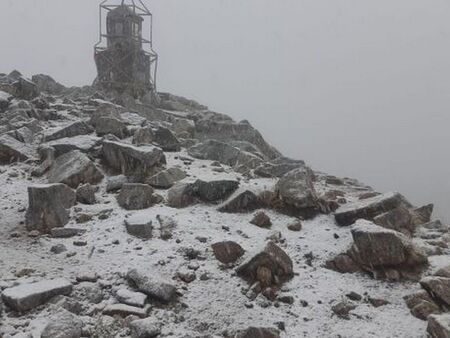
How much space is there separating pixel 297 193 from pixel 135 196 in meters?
4.76

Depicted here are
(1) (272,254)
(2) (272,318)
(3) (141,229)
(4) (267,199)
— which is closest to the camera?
(2) (272,318)

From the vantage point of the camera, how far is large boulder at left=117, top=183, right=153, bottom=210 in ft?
40.3

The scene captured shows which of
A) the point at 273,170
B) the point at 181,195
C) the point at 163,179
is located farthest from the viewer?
the point at 273,170

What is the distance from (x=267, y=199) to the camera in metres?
12.9

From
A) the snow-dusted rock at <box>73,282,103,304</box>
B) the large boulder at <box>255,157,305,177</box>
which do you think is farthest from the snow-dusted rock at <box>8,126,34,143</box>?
the snow-dusted rock at <box>73,282,103,304</box>

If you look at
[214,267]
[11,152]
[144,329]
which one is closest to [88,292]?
[144,329]

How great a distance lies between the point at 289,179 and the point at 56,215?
6.71m

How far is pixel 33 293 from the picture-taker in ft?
26.4

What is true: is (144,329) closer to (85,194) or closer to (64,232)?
(64,232)

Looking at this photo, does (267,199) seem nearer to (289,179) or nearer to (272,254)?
(289,179)

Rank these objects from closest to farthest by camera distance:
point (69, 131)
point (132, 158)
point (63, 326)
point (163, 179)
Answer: point (63, 326) → point (163, 179) → point (132, 158) → point (69, 131)

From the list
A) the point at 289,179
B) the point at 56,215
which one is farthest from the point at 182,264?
the point at 289,179

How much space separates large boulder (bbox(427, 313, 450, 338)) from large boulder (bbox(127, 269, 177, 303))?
16.3 ft

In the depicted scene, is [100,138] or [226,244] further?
[100,138]
